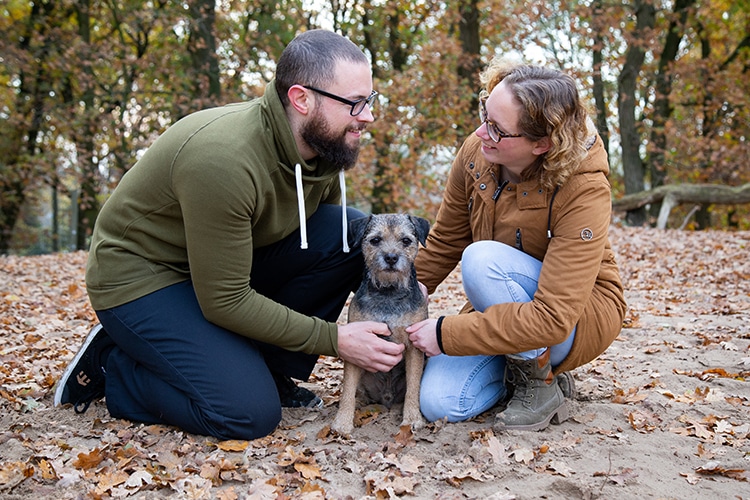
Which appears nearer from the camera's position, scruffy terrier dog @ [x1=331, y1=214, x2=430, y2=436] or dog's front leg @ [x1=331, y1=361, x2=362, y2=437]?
dog's front leg @ [x1=331, y1=361, x2=362, y2=437]

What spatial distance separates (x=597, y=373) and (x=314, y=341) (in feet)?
7.39

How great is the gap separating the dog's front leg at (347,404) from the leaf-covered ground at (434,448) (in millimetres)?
72

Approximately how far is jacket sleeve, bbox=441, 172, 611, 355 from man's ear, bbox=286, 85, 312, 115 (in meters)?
1.45

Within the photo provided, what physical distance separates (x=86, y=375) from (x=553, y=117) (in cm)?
319

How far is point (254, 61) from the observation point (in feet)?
55.5

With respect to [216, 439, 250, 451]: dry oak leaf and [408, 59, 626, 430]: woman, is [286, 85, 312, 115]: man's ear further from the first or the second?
[216, 439, 250, 451]: dry oak leaf

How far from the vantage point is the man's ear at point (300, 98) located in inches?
137

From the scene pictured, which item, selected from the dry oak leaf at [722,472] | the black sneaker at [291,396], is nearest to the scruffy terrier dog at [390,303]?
the black sneaker at [291,396]

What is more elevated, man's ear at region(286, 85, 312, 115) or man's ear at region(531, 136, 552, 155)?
man's ear at region(286, 85, 312, 115)

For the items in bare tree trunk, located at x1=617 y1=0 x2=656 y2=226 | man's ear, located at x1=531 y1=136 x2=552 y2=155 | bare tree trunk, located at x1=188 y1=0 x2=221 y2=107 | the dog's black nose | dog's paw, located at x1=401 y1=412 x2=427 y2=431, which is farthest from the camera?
bare tree trunk, located at x1=617 y1=0 x2=656 y2=226

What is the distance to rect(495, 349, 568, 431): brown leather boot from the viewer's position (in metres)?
3.61

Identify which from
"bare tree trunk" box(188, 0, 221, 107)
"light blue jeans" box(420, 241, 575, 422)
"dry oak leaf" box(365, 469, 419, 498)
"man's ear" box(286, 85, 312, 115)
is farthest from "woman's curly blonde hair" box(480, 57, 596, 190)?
"bare tree trunk" box(188, 0, 221, 107)

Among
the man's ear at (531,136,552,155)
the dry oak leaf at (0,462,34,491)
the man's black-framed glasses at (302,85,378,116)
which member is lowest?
the dry oak leaf at (0,462,34,491)

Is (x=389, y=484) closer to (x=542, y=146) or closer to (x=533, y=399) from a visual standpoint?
(x=533, y=399)
